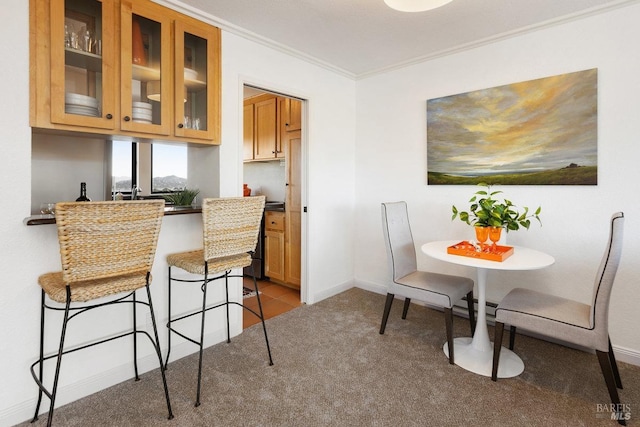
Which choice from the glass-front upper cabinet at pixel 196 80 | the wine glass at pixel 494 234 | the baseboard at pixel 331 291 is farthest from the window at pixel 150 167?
the wine glass at pixel 494 234

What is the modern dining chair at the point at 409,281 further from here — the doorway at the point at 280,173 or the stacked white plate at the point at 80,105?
the stacked white plate at the point at 80,105

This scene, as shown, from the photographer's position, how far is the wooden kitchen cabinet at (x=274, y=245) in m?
4.02

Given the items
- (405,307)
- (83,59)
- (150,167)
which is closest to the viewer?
(83,59)

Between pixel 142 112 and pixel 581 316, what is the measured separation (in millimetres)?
2855

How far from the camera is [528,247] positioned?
2756 millimetres

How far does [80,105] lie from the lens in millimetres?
1873

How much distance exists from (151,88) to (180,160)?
0.90m

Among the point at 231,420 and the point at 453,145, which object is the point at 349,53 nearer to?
the point at 453,145

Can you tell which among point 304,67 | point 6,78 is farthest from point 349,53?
point 6,78

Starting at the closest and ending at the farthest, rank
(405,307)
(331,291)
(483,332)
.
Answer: (483,332) → (405,307) → (331,291)

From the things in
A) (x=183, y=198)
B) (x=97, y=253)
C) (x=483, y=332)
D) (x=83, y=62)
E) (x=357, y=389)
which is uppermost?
(x=83, y=62)

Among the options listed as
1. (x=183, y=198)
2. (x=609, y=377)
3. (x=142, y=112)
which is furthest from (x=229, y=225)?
(x=609, y=377)

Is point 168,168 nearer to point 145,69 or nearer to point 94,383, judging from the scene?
point 145,69

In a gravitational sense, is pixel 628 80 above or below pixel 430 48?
below
